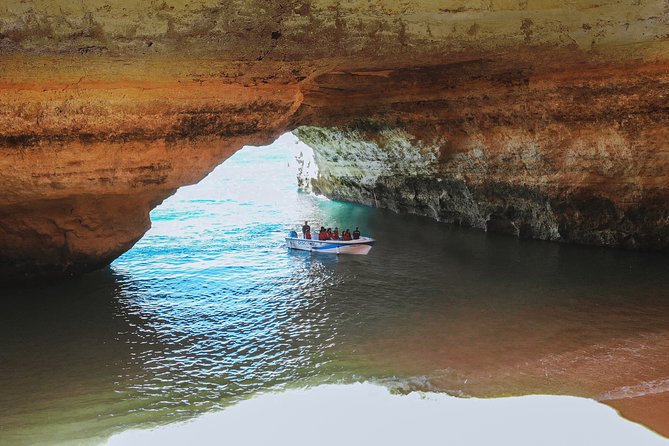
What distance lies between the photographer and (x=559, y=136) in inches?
486

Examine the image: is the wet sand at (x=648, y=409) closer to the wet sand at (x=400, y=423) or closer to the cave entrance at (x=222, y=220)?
the wet sand at (x=400, y=423)

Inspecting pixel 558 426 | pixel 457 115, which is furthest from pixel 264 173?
pixel 558 426

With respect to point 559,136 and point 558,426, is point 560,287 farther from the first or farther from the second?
point 558,426

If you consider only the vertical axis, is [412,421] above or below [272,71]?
below

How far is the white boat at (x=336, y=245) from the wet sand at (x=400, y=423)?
6.47 m

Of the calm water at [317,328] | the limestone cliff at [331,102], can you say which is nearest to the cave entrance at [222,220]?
the calm water at [317,328]

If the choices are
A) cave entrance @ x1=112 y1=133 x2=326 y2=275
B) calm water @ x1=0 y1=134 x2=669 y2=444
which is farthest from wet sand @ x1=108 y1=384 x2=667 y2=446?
cave entrance @ x1=112 y1=133 x2=326 y2=275

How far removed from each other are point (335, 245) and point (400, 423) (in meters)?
7.30

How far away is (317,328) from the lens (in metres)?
9.24

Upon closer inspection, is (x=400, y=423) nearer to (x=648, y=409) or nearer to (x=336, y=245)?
(x=648, y=409)

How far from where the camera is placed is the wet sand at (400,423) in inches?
247

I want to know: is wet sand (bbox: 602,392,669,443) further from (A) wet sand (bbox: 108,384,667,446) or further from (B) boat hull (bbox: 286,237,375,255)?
(B) boat hull (bbox: 286,237,375,255)

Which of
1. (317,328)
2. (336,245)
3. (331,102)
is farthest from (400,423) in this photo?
(331,102)

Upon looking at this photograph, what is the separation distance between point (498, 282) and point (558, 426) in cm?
505
